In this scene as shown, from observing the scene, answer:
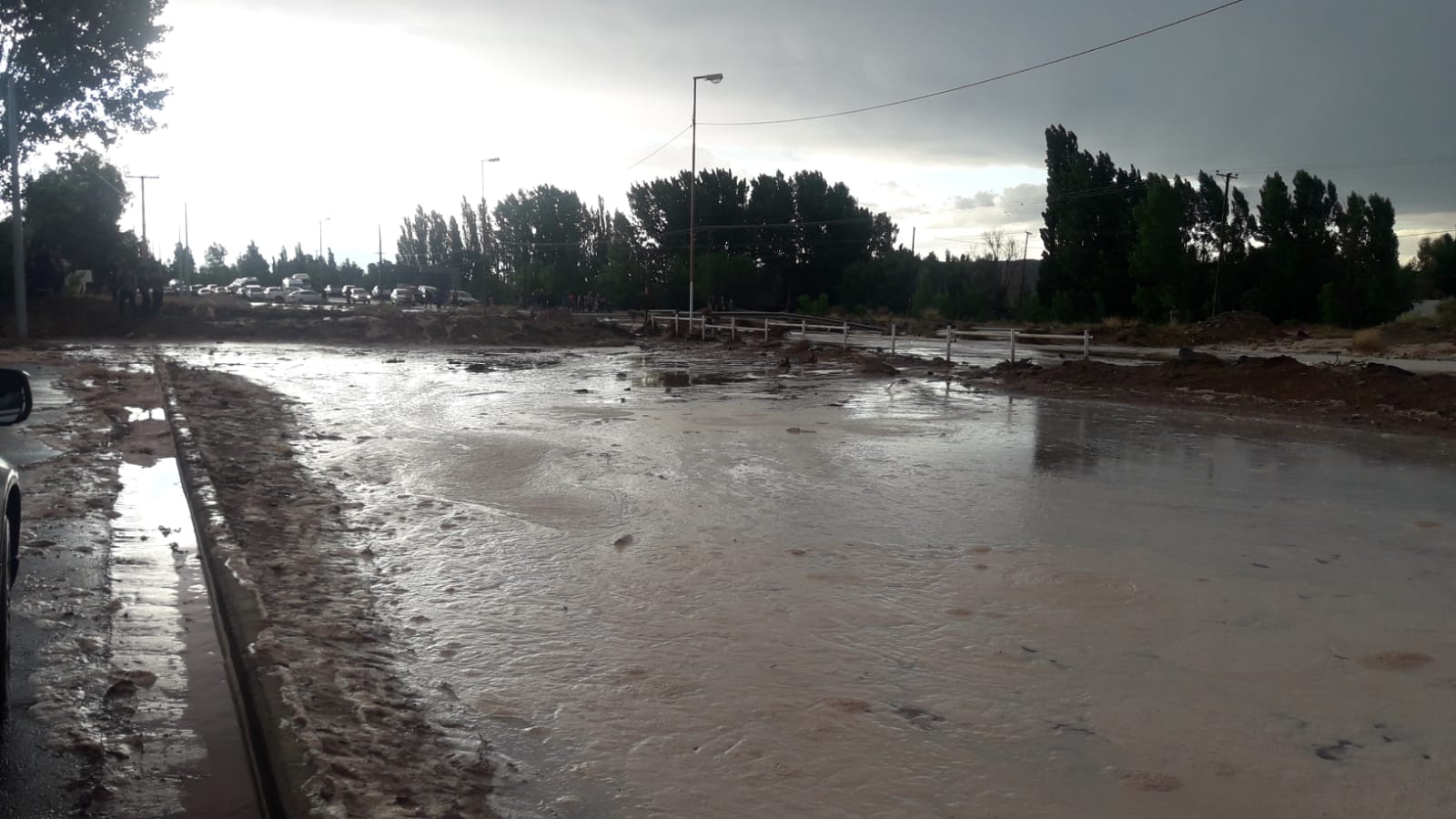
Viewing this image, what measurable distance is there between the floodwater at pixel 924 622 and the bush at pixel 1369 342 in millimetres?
26989

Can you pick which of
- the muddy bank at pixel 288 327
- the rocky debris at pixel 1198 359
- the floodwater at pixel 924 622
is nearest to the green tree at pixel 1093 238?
the muddy bank at pixel 288 327

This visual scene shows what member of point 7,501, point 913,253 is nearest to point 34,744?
point 7,501

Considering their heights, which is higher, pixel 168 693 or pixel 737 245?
pixel 737 245

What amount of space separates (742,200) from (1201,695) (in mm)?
88753

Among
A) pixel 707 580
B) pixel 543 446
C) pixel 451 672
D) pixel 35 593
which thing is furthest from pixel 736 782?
pixel 543 446

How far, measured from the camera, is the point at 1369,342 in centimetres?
3625

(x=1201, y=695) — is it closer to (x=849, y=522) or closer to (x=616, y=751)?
(x=616, y=751)

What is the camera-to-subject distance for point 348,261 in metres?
137

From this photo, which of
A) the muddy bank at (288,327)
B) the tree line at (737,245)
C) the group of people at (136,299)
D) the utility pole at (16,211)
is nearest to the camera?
the utility pole at (16,211)

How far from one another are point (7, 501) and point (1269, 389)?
19229mm

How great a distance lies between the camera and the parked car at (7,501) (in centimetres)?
389

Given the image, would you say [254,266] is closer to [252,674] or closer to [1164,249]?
[1164,249]

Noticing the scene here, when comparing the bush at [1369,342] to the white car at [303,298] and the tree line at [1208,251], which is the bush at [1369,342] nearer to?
the tree line at [1208,251]

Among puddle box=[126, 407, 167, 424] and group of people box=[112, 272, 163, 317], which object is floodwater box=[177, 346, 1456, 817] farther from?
group of people box=[112, 272, 163, 317]
